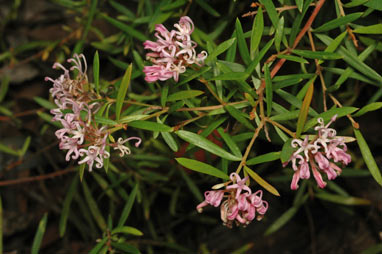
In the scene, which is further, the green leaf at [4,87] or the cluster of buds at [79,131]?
the green leaf at [4,87]

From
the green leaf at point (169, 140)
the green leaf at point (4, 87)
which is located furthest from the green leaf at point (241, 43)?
the green leaf at point (4, 87)

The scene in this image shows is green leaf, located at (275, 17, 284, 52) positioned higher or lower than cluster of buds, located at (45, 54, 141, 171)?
higher

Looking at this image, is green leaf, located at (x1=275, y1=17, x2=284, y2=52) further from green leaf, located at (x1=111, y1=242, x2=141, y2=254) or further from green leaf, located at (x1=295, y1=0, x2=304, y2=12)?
green leaf, located at (x1=111, y1=242, x2=141, y2=254)

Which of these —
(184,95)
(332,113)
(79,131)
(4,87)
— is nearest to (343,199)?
(332,113)

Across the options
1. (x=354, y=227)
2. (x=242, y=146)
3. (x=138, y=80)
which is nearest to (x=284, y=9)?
(x=242, y=146)

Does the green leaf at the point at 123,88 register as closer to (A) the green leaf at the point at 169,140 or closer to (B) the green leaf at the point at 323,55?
(A) the green leaf at the point at 169,140

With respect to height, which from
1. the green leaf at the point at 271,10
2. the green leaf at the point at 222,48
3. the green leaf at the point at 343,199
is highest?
the green leaf at the point at 271,10

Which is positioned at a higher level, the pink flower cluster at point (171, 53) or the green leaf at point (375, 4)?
the green leaf at point (375, 4)

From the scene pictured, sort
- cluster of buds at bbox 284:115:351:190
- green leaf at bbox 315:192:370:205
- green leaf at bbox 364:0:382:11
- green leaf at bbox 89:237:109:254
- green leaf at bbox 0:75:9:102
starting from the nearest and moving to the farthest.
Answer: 1. cluster of buds at bbox 284:115:351:190
2. green leaf at bbox 364:0:382:11
3. green leaf at bbox 89:237:109:254
4. green leaf at bbox 315:192:370:205
5. green leaf at bbox 0:75:9:102

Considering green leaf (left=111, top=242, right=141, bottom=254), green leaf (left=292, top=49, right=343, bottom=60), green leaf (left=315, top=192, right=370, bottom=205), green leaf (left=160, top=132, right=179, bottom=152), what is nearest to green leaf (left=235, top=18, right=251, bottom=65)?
green leaf (left=292, top=49, right=343, bottom=60)

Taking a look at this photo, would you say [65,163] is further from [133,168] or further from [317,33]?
[317,33]
